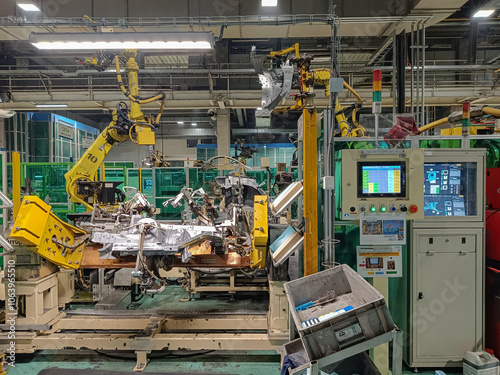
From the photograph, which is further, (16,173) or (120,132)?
(16,173)

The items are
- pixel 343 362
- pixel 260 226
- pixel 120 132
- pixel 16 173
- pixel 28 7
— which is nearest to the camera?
pixel 343 362

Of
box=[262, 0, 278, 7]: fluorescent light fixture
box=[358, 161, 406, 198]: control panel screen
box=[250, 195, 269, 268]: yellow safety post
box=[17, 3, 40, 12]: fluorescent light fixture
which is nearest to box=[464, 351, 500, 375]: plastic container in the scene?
box=[358, 161, 406, 198]: control panel screen

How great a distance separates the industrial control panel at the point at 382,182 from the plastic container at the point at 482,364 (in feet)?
4.81

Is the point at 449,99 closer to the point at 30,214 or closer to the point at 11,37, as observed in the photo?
the point at 30,214

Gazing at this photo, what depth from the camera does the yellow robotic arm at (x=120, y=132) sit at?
465 cm

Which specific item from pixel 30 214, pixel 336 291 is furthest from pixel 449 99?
pixel 30 214

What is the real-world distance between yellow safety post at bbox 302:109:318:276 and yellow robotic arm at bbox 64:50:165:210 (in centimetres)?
274

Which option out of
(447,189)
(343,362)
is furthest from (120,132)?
(447,189)

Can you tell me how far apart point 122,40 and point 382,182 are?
319 centimetres

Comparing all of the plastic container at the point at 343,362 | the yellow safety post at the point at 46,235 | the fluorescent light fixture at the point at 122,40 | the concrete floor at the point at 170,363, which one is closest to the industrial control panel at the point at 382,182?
the plastic container at the point at 343,362

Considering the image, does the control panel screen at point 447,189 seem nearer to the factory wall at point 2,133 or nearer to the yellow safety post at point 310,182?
the yellow safety post at point 310,182

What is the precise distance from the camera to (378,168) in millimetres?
2814

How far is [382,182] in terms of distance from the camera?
2.82 metres

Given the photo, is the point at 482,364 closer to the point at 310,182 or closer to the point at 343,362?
the point at 343,362
